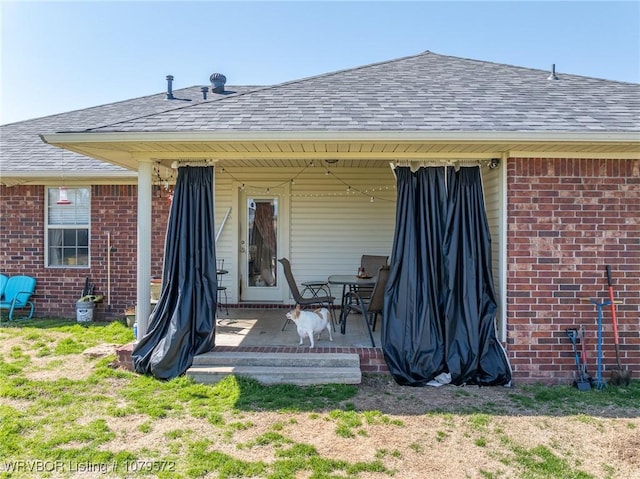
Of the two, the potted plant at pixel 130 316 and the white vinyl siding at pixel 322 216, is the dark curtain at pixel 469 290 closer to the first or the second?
the white vinyl siding at pixel 322 216

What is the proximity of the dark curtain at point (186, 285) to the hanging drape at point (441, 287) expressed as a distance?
84.5 inches

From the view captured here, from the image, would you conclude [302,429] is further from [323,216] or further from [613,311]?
[323,216]

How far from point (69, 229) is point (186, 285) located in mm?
4456

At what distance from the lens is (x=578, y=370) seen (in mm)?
4727

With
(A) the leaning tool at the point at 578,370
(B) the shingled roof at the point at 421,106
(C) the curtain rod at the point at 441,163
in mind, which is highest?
(B) the shingled roof at the point at 421,106

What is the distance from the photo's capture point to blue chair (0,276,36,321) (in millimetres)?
7781

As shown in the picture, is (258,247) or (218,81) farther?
(218,81)

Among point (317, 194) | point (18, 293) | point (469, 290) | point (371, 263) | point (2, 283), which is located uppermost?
point (317, 194)

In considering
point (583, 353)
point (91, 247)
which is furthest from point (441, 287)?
point (91, 247)

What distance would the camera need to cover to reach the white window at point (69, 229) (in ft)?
26.6

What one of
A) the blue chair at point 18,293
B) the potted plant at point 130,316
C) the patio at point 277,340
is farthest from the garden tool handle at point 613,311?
the blue chair at point 18,293

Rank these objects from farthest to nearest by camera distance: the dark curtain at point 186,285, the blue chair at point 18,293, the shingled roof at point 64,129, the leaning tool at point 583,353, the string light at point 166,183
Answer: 1. the blue chair at point 18,293
2. the shingled roof at point 64,129
3. the string light at point 166,183
4. the dark curtain at point 186,285
5. the leaning tool at point 583,353

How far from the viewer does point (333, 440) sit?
11.2 feet

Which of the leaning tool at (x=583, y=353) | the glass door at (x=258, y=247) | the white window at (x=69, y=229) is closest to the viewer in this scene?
the leaning tool at (x=583, y=353)
